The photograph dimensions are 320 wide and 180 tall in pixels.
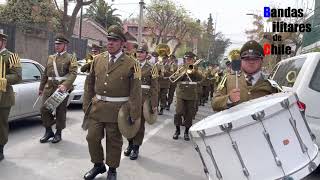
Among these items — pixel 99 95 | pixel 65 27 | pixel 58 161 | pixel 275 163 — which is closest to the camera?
pixel 275 163

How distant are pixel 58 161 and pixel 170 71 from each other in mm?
9378

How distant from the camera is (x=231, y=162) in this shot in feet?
12.7

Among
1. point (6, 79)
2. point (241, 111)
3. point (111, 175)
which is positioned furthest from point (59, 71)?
point (241, 111)

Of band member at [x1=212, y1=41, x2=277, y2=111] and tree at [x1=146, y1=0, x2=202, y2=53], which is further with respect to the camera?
tree at [x1=146, y1=0, x2=202, y2=53]

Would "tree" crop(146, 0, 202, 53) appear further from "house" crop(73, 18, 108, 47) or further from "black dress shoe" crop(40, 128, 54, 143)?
"black dress shoe" crop(40, 128, 54, 143)

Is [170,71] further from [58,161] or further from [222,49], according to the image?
[222,49]

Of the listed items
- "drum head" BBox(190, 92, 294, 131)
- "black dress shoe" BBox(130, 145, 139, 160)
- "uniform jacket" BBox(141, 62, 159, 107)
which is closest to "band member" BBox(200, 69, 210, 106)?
"uniform jacket" BBox(141, 62, 159, 107)

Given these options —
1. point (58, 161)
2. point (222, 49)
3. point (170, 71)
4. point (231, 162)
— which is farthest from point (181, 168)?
point (222, 49)

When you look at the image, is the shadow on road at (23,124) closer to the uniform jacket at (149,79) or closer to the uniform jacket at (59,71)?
the uniform jacket at (59,71)

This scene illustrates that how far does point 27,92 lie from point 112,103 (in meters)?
4.15

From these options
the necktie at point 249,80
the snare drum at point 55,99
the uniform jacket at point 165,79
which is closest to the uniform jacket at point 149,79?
the snare drum at point 55,99

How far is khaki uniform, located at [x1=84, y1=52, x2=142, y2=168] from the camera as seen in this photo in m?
5.91

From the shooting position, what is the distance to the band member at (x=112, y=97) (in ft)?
19.4

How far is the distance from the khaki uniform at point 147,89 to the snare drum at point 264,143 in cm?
394
